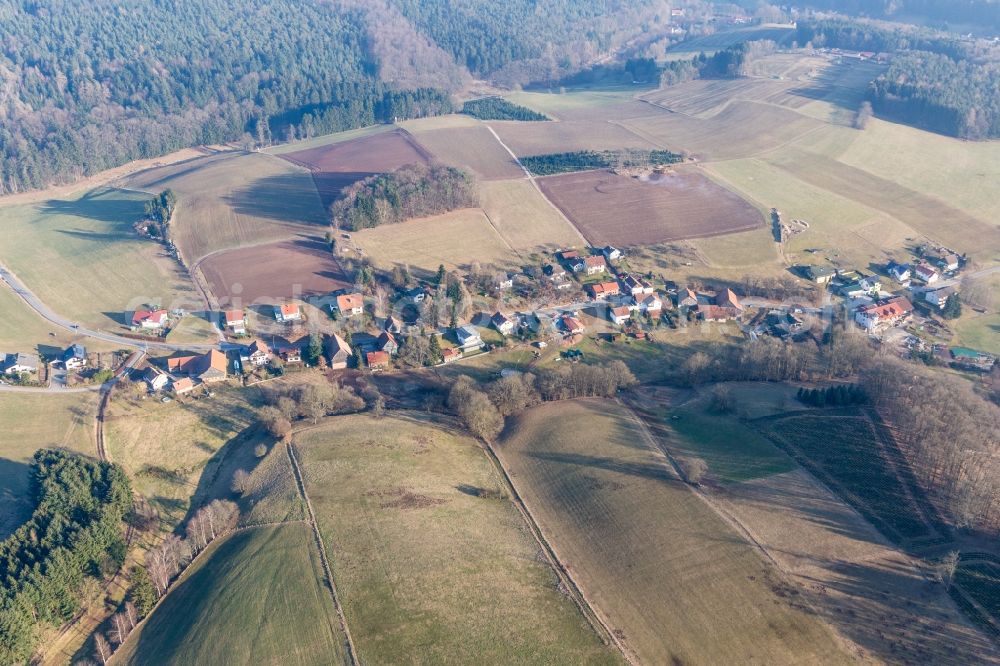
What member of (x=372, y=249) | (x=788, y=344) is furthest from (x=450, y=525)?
(x=372, y=249)

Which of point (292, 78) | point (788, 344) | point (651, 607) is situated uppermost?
point (292, 78)

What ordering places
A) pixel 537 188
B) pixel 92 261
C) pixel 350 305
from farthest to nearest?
1. pixel 537 188
2. pixel 92 261
3. pixel 350 305

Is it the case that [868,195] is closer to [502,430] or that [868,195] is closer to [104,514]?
[502,430]

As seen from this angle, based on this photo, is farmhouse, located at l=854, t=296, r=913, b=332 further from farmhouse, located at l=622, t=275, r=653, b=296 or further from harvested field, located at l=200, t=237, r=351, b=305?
harvested field, located at l=200, t=237, r=351, b=305

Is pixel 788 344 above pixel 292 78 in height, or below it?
below

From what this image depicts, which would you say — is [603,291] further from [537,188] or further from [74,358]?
[74,358]

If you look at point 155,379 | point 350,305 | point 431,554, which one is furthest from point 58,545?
point 350,305
